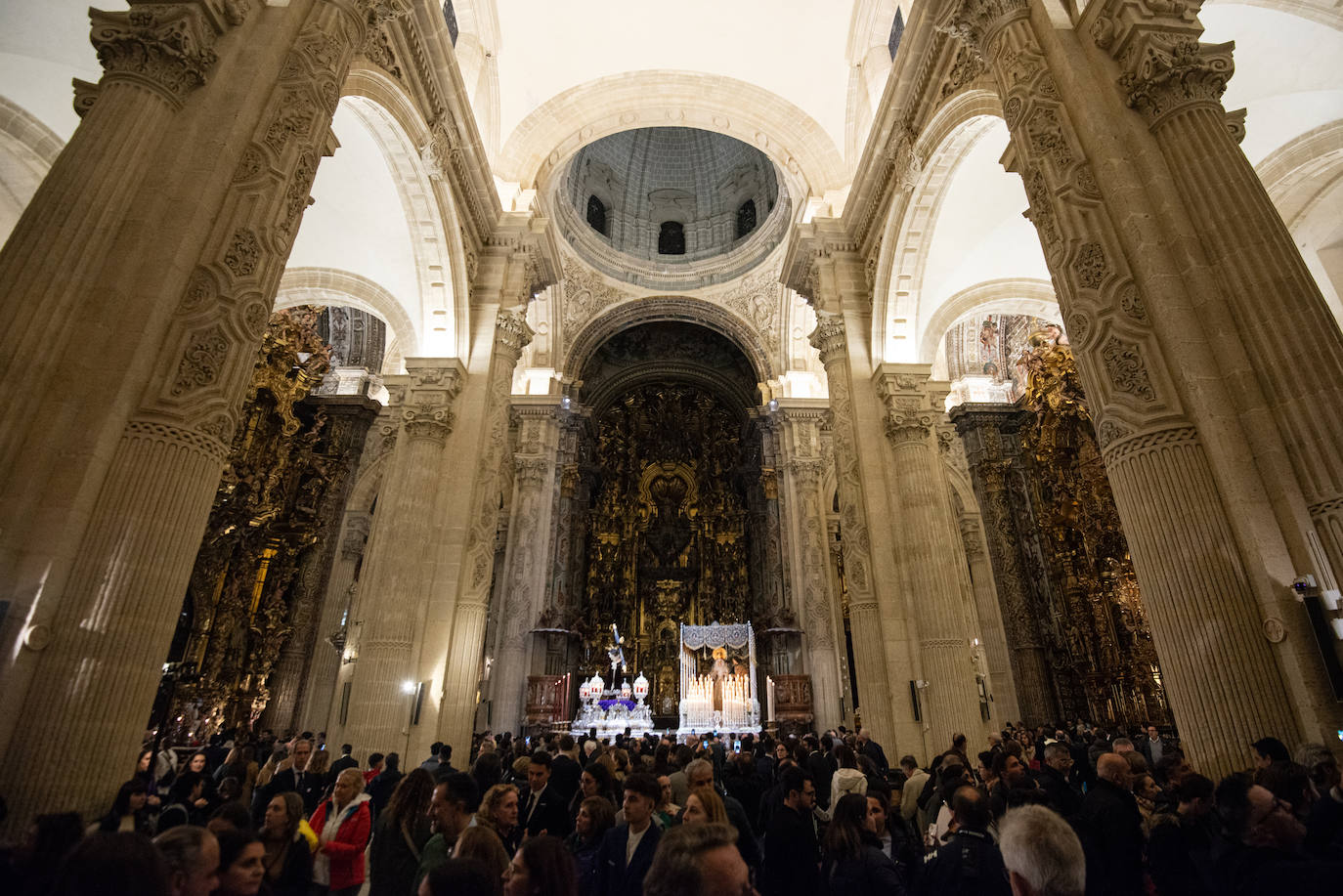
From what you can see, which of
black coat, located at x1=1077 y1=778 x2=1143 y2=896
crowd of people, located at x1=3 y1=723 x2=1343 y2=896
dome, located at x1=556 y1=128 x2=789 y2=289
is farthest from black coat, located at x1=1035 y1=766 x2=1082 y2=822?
dome, located at x1=556 y1=128 x2=789 y2=289

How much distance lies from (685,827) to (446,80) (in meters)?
12.3

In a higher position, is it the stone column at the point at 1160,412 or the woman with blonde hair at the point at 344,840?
the stone column at the point at 1160,412

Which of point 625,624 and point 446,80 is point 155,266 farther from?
point 625,624

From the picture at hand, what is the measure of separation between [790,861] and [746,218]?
25205mm

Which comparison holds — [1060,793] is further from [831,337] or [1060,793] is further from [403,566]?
[831,337]

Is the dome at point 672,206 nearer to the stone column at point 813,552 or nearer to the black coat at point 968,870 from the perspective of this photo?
the stone column at point 813,552

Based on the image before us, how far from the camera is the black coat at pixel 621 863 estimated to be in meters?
3.02

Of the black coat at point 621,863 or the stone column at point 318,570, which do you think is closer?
the black coat at point 621,863

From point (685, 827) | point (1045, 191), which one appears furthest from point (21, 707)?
point (1045, 191)

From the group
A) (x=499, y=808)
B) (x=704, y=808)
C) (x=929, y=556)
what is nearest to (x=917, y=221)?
(x=929, y=556)

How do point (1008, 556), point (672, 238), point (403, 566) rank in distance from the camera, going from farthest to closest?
point (672, 238) → point (1008, 556) → point (403, 566)

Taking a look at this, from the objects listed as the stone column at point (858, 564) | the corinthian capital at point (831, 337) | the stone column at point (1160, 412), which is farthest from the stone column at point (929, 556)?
the stone column at point (1160, 412)

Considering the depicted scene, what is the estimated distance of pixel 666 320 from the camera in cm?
2622

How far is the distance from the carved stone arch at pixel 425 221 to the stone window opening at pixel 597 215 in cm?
1365
